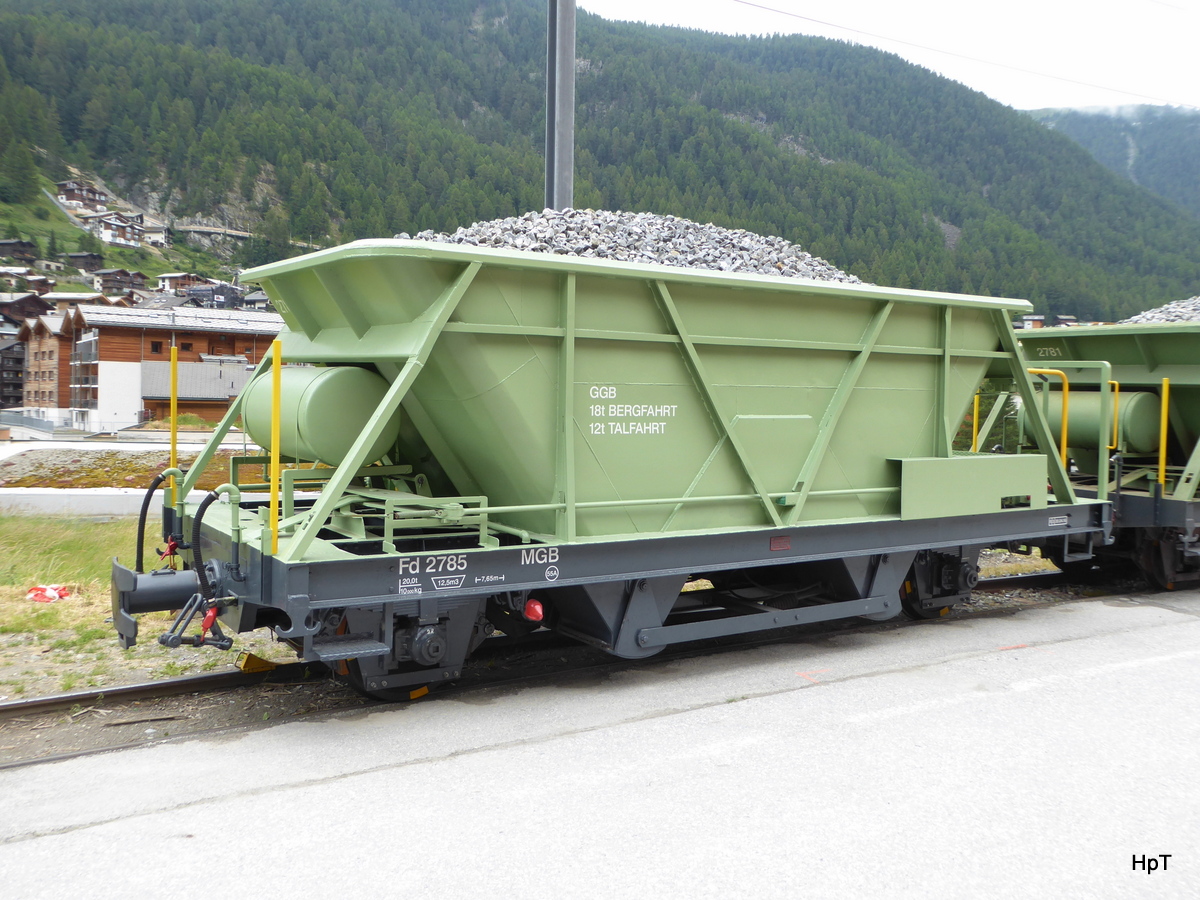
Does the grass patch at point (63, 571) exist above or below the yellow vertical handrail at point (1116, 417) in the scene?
below

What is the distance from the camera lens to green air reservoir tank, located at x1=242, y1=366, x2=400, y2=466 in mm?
6152

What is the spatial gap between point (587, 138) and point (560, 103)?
344 ft

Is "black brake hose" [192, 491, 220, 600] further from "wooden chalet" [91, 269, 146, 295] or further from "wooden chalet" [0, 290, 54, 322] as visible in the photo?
"wooden chalet" [91, 269, 146, 295]

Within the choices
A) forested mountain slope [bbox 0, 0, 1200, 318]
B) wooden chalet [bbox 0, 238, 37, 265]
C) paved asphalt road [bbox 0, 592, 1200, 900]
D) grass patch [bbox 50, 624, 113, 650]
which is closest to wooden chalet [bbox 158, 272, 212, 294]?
forested mountain slope [bbox 0, 0, 1200, 318]

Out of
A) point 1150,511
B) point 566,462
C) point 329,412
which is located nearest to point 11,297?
point 329,412

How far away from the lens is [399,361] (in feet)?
19.4

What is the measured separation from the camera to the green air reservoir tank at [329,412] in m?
6.15

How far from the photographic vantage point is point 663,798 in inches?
186

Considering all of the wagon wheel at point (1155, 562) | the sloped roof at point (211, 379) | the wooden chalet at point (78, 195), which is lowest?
the wagon wheel at point (1155, 562)

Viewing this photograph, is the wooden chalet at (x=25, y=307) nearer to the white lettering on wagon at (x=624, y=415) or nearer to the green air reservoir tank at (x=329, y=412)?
the green air reservoir tank at (x=329, y=412)

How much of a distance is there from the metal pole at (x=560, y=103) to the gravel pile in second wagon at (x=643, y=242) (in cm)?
214

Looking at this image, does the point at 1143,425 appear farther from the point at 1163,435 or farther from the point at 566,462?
the point at 566,462

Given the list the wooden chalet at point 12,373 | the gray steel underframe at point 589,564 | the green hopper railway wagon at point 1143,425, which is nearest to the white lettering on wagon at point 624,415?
the gray steel underframe at point 589,564

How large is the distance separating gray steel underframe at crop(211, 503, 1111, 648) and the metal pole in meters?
10.1
